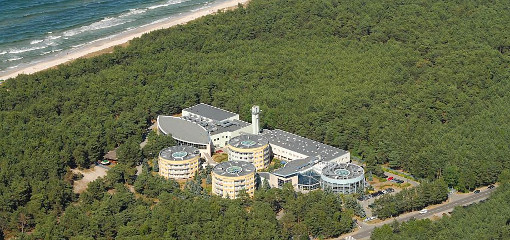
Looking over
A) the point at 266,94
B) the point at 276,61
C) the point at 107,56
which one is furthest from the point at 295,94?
the point at 107,56

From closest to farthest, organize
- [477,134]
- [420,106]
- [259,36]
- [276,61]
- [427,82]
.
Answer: [477,134], [420,106], [427,82], [276,61], [259,36]

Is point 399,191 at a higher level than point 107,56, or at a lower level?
lower

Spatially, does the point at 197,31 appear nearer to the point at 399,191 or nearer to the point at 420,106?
the point at 420,106

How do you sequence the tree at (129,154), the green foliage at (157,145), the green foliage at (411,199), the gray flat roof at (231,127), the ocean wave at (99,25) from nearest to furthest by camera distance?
the green foliage at (411,199), the tree at (129,154), the green foliage at (157,145), the gray flat roof at (231,127), the ocean wave at (99,25)

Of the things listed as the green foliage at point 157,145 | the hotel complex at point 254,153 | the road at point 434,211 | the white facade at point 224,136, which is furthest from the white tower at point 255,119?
the road at point 434,211

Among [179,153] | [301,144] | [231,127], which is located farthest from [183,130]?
[301,144]

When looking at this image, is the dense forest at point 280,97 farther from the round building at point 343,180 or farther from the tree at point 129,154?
the round building at point 343,180
